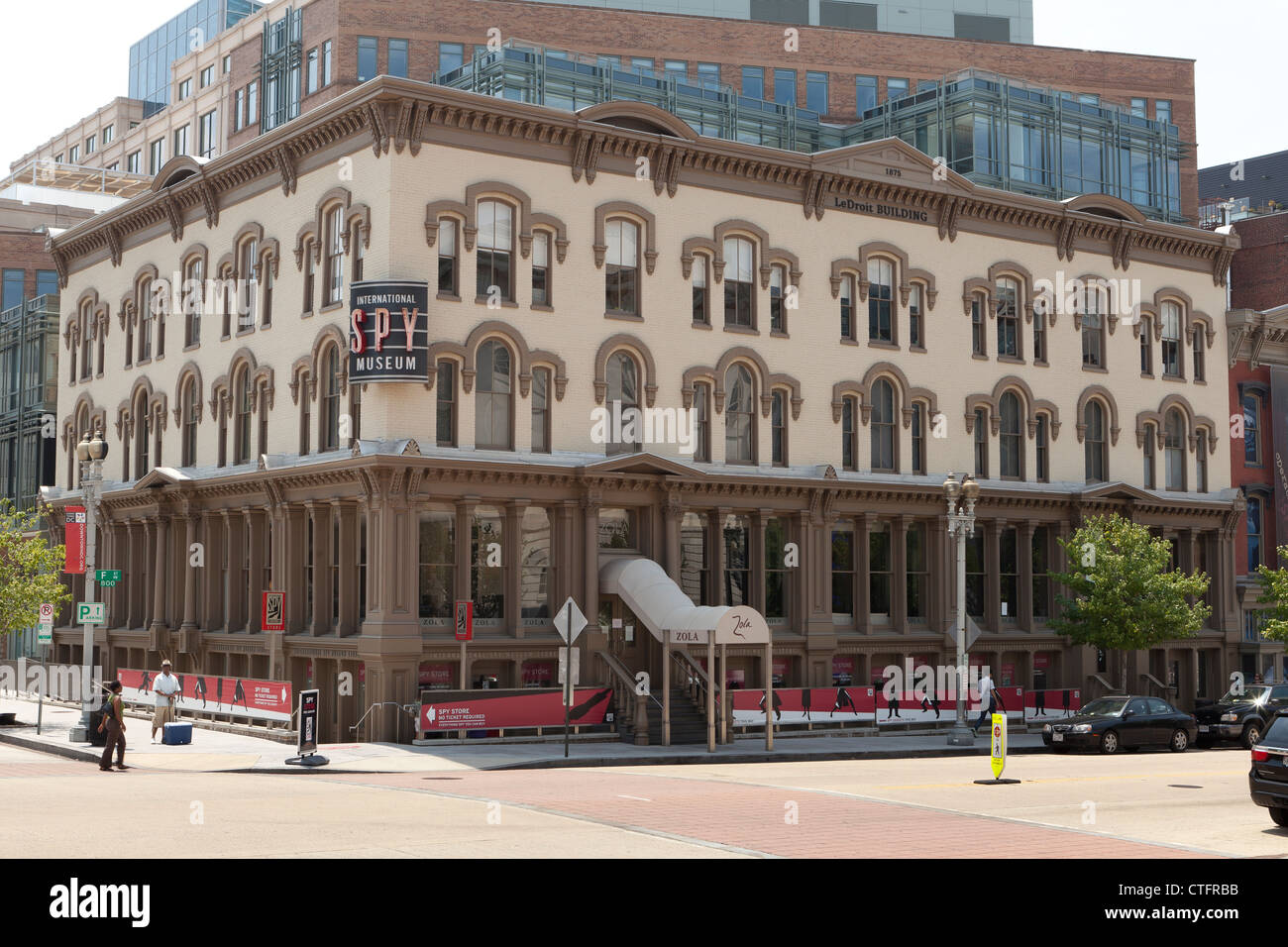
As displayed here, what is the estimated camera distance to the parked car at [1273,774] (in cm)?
1845

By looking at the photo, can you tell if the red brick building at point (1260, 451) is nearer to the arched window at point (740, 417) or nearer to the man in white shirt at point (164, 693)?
the arched window at point (740, 417)

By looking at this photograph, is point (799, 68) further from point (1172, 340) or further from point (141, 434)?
point (141, 434)

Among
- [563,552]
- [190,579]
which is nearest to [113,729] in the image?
[563,552]

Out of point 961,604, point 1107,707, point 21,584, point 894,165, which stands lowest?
point 1107,707

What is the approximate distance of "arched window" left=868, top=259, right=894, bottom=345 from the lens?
43781 mm

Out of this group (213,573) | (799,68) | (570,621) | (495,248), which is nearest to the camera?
(570,621)

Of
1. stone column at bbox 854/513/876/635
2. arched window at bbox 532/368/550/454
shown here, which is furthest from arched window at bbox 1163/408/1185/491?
arched window at bbox 532/368/550/454

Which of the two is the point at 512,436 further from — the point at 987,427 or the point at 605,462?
the point at 987,427

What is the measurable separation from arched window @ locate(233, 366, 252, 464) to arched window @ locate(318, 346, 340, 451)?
4680mm

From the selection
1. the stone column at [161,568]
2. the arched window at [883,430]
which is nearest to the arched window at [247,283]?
the stone column at [161,568]

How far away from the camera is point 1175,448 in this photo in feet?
168

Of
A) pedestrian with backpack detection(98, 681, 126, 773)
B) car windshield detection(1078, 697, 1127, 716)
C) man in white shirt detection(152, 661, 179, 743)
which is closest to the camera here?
pedestrian with backpack detection(98, 681, 126, 773)

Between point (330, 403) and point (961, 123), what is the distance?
23.8 metres

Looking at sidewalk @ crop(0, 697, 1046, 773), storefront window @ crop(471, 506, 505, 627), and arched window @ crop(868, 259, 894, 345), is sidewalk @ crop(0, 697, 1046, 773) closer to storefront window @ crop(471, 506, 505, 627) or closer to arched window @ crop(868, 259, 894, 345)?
storefront window @ crop(471, 506, 505, 627)
